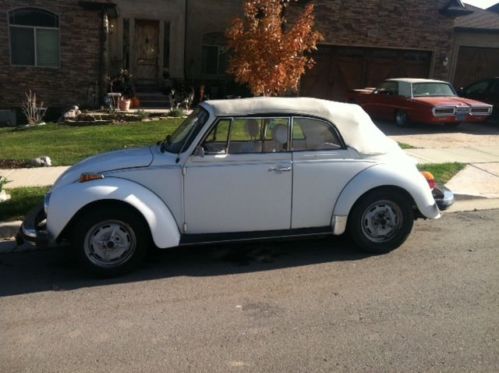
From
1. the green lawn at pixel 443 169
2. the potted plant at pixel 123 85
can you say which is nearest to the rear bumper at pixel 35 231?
the green lawn at pixel 443 169

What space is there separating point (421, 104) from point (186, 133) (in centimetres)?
1061

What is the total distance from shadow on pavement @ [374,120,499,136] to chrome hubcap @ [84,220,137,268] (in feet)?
33.6

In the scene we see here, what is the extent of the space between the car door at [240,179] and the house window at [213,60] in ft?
51.4

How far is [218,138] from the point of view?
544cm

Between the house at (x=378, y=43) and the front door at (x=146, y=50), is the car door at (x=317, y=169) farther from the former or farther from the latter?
the front door at (x=146, y=50)

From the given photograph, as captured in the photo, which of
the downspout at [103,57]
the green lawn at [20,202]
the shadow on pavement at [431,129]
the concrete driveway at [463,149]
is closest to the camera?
the green lawn at [20,202]

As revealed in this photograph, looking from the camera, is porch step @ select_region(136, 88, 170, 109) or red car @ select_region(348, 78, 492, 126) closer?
red car @ select_region(348, 78, 492, 126)

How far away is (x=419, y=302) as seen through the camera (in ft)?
Result: 15.3

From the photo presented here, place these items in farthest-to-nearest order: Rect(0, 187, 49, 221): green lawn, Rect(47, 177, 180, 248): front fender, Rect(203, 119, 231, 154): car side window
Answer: Rect(0, 187, 49, 221): green lawn < Rect(203, 119, 231, 154): car side window < Rect(47, 177, 180, 248): front fender

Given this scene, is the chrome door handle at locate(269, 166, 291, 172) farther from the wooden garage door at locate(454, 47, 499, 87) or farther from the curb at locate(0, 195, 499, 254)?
the wooden garage door at locate(454, 47, 499, 87)

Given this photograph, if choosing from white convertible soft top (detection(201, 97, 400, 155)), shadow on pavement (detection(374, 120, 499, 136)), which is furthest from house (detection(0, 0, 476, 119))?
white convertible soft top (detection(201, 97, 400, 155))

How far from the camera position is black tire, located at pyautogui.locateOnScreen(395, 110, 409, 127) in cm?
1530

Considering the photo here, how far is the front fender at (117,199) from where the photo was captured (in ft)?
16.3

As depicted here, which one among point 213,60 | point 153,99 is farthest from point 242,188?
point 213,60
